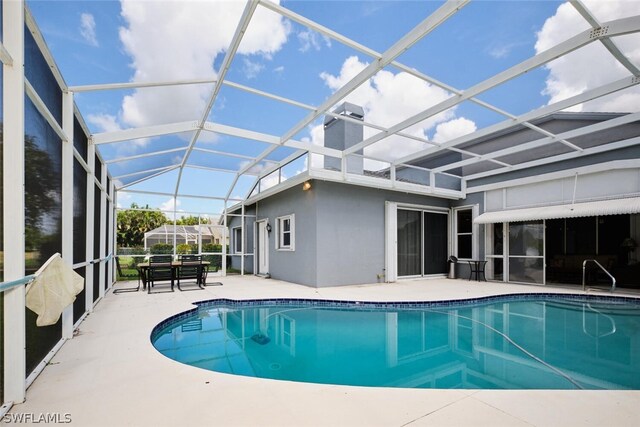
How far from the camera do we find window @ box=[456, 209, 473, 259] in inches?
471

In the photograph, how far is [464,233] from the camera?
12.2m

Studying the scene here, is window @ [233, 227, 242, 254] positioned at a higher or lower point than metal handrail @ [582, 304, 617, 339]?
higher

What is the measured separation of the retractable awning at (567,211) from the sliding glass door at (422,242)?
1604 millimetres

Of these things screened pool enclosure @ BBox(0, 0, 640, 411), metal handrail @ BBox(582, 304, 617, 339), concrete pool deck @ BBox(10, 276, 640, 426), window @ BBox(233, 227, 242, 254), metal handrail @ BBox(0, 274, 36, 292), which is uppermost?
screened pool enclosure @ BBox(0, 0, 640, 411)

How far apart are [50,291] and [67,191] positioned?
166 centimetres

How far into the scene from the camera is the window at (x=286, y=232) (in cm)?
1017

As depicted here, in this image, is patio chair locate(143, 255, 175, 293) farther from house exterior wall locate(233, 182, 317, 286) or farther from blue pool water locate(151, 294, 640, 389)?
house exterior wall locate(233, 182, 317, 286)

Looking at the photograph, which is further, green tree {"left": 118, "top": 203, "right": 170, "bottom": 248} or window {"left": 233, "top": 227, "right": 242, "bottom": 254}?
green tree {"left": 118, "top": 203, "right": 170, "bottom": 248}

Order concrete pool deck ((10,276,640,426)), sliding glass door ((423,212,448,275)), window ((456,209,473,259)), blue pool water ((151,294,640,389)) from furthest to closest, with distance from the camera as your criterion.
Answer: window ((456,209,473,259)), sliding glass door ((423,212,448,275)), blue pool water ((151,294,640,389)), concrete pool deck ((10,276,640,426))

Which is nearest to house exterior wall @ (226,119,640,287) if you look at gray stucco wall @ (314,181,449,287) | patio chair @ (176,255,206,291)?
gray stucco wall @ (314,181,449,287)

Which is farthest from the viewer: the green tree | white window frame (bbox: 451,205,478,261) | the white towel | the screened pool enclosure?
the green tree

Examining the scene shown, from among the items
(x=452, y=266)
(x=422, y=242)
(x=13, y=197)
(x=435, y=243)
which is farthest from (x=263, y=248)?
(x=13, y=197)

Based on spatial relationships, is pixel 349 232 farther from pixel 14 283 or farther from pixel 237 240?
pixel 14 283

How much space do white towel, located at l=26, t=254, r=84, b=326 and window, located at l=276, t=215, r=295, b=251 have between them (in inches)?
283
